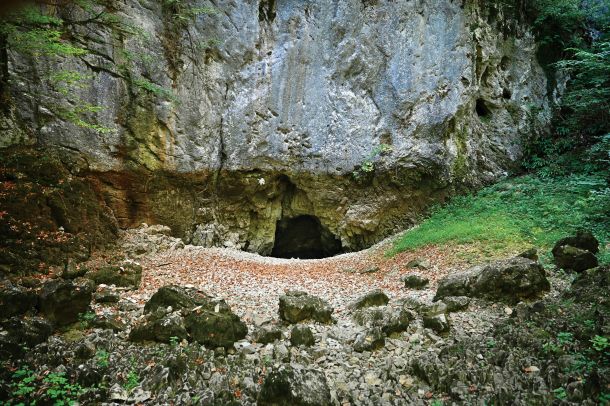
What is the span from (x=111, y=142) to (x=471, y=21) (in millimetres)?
15395

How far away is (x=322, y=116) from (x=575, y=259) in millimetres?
10497

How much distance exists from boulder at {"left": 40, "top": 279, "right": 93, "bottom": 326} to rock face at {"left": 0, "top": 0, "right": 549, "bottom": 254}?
26.0 feet

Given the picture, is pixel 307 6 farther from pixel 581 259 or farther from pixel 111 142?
pixel 581 259

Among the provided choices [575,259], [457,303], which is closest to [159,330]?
[457,303]

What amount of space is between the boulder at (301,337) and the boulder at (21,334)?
333 cm

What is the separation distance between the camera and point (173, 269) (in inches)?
389

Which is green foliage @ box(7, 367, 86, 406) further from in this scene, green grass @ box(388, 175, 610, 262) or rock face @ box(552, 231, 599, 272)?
green grass @ box(388, 175, 610, 262)

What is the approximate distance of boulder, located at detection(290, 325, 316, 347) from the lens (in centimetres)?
558

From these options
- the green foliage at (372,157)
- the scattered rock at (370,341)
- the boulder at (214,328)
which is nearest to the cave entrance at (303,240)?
the green foliage at (372,157)

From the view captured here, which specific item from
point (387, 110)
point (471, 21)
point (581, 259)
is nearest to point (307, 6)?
point (387, 110)

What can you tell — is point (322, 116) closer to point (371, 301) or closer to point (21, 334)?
point (371, 301)

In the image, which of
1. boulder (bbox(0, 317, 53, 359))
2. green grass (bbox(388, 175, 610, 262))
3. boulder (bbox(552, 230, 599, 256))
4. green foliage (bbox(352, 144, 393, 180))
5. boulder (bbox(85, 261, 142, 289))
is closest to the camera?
boulder (bbox(0, 317, 53, 359))

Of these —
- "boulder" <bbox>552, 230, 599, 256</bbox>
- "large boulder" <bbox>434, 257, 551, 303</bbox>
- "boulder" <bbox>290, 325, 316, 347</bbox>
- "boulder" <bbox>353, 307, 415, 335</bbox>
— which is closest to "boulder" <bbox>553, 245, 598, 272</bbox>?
"boulder" <bbox>552, 230, 599, 256</bbox>

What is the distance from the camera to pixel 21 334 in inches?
183
